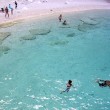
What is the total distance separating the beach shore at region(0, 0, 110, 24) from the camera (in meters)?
54.4

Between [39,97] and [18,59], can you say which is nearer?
[39,97]

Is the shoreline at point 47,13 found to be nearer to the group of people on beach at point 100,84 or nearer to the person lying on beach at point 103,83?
the group of people on beach at point 100,84

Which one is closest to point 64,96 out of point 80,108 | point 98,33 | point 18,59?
point 80,108

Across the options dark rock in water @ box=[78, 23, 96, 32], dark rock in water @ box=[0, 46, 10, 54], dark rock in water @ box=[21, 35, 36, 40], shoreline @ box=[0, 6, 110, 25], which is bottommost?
dark rock in water @ box=[0, 46, 10, 54]

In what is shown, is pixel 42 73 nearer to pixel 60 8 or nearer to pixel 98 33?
pixel 98 33

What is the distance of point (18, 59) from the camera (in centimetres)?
3850

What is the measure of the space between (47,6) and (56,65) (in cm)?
2426

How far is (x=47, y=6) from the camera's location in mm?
58125

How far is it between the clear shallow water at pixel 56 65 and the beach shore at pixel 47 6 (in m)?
3.34

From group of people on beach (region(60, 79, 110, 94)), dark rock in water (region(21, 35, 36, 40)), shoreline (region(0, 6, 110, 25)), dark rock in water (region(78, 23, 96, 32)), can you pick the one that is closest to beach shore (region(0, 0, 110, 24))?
shoreline (region(0, 6, 110, 25))

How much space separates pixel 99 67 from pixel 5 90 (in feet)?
39.6

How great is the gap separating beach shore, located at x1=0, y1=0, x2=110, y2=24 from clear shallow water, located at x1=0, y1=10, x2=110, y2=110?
3.34 meters

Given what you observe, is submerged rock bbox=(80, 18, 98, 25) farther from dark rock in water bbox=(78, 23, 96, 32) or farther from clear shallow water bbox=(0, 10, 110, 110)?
dark rock in water bbox=(78, 23, 96, 32)

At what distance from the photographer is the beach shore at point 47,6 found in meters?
54.4
